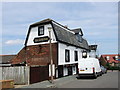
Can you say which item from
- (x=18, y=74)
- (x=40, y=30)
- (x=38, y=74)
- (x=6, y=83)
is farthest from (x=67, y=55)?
(x=6, y=83)

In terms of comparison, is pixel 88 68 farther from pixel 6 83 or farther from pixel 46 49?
pixel 6 83

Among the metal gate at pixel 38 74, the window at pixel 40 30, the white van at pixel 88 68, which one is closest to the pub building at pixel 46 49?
the window at pixel 40 30

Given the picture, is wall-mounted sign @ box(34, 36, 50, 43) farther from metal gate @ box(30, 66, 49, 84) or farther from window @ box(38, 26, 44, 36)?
metal gate @ box(30, 66, 49, 84)

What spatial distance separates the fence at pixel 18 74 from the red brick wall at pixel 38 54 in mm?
5197

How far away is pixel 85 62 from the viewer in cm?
1903

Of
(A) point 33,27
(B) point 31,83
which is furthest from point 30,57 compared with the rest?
(B) point 31,83

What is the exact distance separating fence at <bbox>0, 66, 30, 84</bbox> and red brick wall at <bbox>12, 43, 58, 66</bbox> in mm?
5197

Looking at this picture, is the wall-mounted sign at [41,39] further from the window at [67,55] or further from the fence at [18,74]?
the fence at [18,74]

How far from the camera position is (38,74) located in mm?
16188

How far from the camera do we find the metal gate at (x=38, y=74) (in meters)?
15.3

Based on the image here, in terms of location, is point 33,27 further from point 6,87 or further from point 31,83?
point 6,87

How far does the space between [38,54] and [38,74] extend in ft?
17.2

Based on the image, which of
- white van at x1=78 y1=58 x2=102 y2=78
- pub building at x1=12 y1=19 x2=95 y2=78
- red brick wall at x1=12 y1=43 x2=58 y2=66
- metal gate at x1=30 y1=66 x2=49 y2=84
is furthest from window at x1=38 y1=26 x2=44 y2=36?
white van at x1=78 y1=58 x2=102 y2=78

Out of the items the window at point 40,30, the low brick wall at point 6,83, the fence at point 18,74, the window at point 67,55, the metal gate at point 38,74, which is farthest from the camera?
the window at point 67,55
